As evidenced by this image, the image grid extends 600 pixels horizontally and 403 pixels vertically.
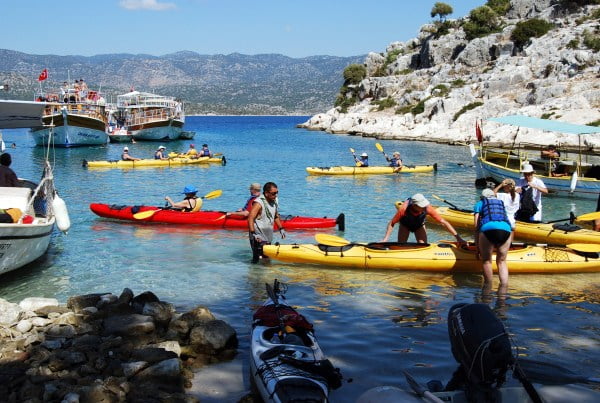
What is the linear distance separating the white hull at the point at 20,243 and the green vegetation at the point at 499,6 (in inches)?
2967

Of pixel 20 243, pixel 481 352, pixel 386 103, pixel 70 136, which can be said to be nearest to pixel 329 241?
pixel 20 243

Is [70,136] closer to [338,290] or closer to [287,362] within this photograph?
[338,290]

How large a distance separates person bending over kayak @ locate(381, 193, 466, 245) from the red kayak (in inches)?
149

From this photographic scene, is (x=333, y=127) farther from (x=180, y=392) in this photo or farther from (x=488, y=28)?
(x=180, y=392)

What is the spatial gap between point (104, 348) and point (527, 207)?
1002 cm

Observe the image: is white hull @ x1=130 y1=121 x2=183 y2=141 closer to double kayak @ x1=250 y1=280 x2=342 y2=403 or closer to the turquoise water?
the turquoise water

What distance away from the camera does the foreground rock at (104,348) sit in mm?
5656

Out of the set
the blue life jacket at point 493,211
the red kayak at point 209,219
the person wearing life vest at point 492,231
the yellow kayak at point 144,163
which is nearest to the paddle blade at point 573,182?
the red kayak at point 209,219

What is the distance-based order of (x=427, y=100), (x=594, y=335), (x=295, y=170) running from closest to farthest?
(x=594, y=335)
(x=295, y=170)
(x=427, y=100)

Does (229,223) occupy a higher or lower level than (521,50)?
lower

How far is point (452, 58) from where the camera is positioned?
2827 inches

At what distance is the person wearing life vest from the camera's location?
898 centimetres

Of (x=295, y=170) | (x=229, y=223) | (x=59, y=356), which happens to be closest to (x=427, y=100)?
(x=295, y=170)

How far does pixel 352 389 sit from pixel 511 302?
401 centimetres
